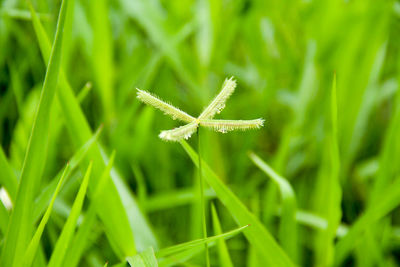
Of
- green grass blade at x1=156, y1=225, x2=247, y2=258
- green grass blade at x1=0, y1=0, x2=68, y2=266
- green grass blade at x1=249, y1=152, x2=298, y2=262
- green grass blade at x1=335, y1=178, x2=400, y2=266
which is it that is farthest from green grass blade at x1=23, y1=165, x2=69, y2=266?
green grass blade at x1=335, y1=178, x2=400, y2=266

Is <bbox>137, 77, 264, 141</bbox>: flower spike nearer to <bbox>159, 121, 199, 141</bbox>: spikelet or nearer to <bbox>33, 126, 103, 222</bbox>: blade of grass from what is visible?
<bbox>159, 121, 199, 141</bbox>: spikelet

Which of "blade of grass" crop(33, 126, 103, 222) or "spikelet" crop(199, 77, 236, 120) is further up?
"blade of grass" crop(33, 126, 103, 222)

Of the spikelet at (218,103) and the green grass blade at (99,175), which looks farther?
the green grass blade at (99,175)

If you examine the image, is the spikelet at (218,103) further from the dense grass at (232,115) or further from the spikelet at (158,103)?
the dense grass at (232,115)

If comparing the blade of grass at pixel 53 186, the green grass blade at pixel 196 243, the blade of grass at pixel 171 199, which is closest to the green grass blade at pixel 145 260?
the green grass blade at pixel 196 243

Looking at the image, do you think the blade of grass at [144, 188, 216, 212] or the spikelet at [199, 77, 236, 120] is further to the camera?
the blade of grass at [144, 188, 216, 212]

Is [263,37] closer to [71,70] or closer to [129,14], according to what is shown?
[129,14]
